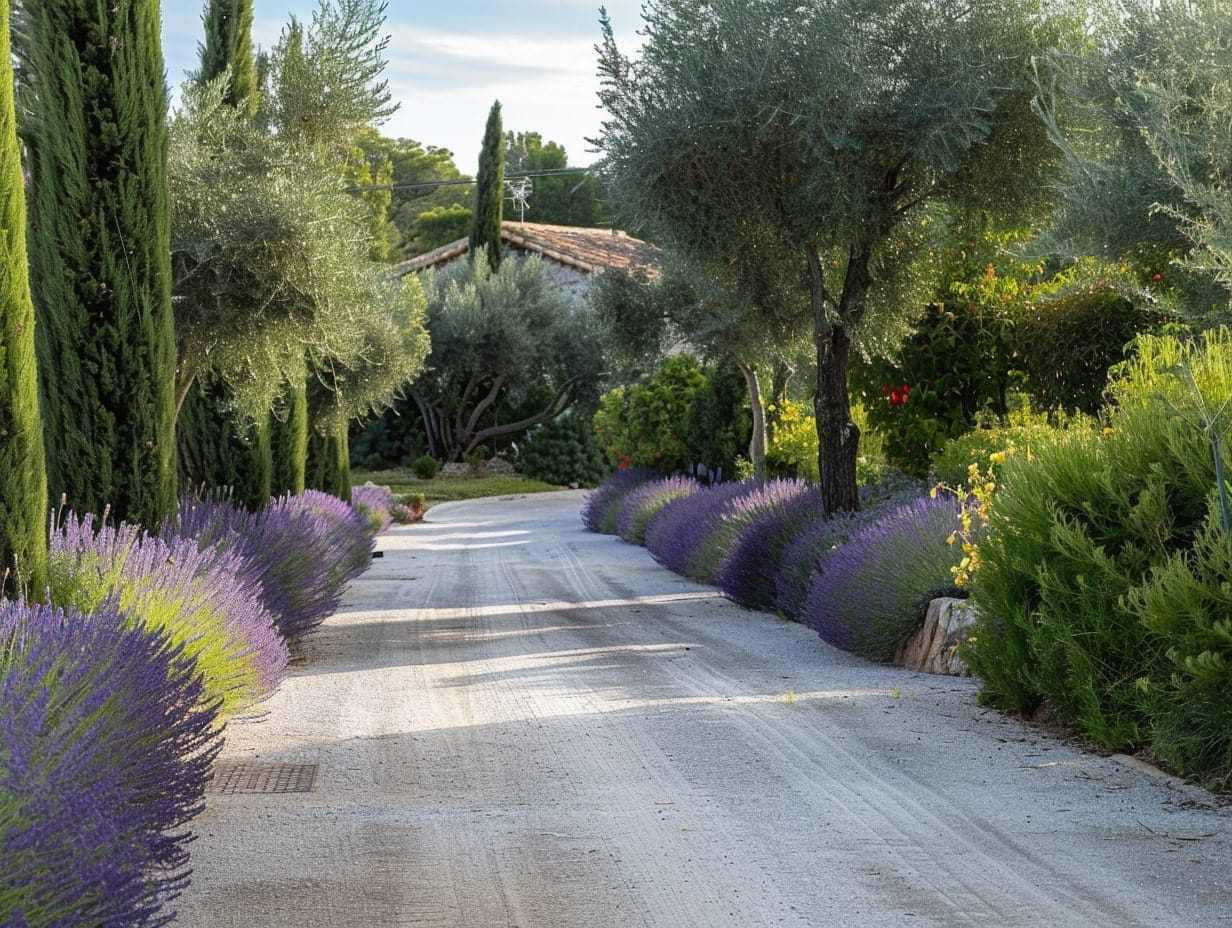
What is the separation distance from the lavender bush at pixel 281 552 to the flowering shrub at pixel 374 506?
27.1 feet

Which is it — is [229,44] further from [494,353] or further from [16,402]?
[494,353]

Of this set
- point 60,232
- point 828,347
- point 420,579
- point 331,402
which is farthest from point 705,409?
point 60,232

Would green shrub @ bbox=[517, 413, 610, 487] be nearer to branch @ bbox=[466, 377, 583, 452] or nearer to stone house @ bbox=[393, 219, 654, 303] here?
branch @ bbox=[466, 377, 583, 452]

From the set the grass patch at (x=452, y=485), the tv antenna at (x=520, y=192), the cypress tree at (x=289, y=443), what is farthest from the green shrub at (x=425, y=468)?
the cypress tree at (x=289, y=443)

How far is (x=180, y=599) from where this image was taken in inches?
259

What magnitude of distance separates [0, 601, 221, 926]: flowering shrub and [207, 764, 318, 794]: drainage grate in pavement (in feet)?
2.42

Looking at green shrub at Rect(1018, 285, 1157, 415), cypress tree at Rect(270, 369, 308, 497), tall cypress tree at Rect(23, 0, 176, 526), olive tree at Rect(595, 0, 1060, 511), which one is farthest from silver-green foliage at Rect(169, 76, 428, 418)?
green shrub at Rect(1018, 285, 1157, 415)

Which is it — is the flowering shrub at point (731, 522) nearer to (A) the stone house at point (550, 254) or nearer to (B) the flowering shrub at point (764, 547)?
(B) the flowering shrub at point (764, 547)

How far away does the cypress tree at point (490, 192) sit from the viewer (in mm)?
42188

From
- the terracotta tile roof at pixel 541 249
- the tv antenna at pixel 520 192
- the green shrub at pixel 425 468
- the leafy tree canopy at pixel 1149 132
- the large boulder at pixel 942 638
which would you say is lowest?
the large boulder at pixel 942 638

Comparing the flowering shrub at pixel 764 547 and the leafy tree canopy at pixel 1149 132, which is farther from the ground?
the leafy tree canopy at pixel 1149 132

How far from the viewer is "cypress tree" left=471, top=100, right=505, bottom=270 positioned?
42.2 m

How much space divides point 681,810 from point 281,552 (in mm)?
6153

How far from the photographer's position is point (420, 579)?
1734 cm
